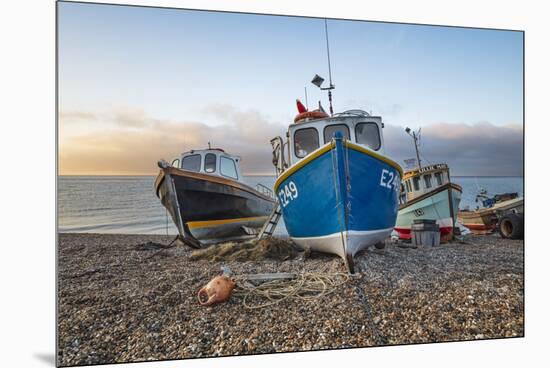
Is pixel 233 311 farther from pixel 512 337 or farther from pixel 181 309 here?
pixel 512 337

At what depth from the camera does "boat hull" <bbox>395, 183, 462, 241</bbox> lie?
5012mm

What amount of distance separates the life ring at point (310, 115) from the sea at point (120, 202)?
1016 millimetres

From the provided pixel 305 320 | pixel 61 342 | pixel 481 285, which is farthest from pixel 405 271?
pixel 61 342

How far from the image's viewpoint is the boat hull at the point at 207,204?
4660mm

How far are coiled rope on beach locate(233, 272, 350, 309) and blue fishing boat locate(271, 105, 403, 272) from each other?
311mm

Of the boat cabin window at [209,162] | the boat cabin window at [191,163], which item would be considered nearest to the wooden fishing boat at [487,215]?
the boat cabin window at [209,162]

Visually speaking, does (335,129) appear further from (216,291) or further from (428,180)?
(216,291)

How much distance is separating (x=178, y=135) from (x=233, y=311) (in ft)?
5.91

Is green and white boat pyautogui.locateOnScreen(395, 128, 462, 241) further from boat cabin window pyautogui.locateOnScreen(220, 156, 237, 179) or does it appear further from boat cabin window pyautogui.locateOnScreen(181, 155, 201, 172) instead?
boat cabin window pyautogui.locateOnScreen(181, 155, 201, 172)

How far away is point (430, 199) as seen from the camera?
19.8ft

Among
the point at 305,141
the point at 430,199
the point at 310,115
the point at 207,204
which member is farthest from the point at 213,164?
the point at 430,199

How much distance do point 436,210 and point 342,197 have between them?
10.3 ft

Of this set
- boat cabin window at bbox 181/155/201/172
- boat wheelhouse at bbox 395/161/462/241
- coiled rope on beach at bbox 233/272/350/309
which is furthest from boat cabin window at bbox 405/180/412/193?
boat cabin window at bbox 181/155/201/172

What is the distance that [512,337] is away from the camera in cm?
326
